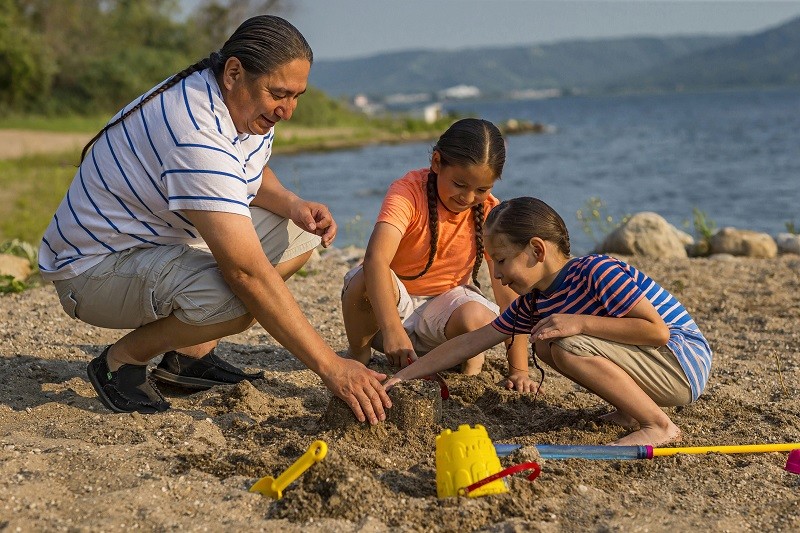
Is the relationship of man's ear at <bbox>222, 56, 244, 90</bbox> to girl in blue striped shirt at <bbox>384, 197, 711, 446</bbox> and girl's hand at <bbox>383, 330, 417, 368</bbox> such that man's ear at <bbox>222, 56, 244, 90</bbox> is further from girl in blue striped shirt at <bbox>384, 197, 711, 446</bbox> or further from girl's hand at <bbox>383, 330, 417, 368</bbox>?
girl's hand at <bbox>383, 330, 417, 368</bbox>

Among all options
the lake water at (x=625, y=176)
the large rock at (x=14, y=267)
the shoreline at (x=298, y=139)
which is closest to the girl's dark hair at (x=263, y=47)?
the large rock at (x=14, y=267)

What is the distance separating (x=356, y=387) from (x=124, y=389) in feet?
3.46

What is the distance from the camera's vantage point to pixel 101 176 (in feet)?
11.1

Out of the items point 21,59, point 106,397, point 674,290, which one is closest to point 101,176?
point 106,397

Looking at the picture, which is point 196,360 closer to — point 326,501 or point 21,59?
point 326,501

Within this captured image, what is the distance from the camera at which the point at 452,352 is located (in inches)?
135

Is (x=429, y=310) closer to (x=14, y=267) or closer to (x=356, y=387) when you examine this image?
(x=356, y=387)

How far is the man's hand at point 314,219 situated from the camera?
3.79 metres

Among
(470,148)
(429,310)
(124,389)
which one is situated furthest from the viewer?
(429,310)

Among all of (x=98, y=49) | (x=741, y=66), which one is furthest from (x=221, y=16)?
(x=741, y=66)

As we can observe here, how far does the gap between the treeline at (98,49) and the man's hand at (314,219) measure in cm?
2490

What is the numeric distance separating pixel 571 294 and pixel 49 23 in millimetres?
33222

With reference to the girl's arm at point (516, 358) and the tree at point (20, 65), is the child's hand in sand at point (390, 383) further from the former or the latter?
the tree at point (20, 65)

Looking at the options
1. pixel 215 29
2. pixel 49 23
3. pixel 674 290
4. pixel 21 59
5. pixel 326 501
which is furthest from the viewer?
pixel 215 29
